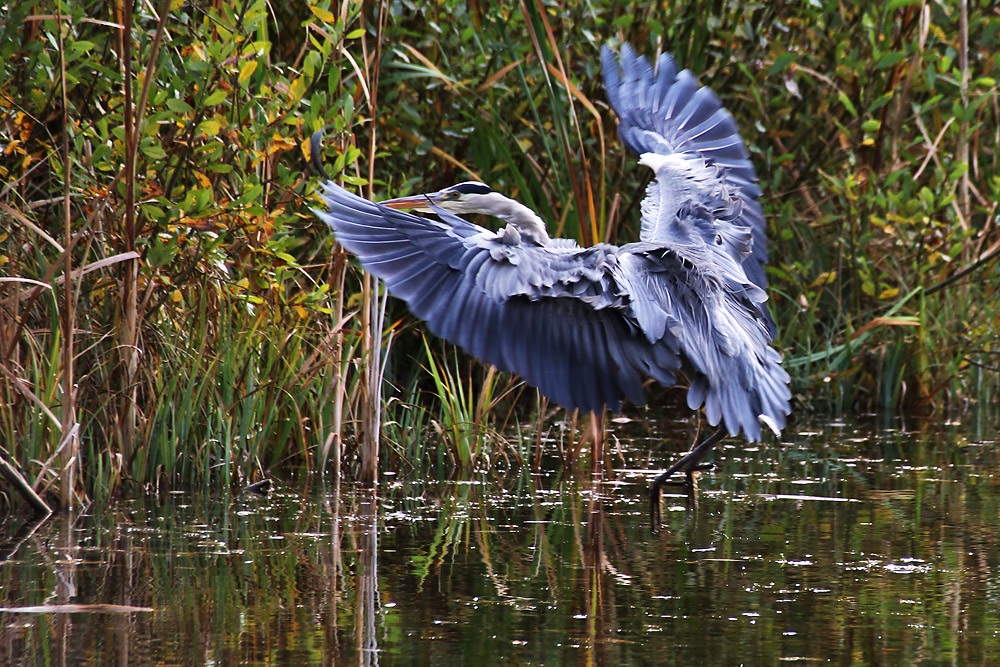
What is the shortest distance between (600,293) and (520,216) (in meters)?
0.88

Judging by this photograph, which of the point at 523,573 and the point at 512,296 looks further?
the point at 512,296

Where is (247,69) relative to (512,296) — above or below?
above

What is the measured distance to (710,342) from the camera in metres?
4.98

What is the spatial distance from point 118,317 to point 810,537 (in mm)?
2884

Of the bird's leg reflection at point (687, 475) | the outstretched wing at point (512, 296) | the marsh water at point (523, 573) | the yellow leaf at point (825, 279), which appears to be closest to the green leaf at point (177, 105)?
the outstretched wing at point (512, 296)

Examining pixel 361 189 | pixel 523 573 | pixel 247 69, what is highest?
pixel 247 69

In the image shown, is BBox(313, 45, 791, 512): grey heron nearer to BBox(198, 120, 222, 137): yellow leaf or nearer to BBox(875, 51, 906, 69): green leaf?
BBox(198, 120, 222, 137): yellow leaf

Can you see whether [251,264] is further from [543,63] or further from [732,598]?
[732,598]

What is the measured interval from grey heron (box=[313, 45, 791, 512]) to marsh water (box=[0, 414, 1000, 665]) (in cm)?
51

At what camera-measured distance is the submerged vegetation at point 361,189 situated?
5086 millimetres

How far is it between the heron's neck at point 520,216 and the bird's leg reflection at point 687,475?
41.1 inches

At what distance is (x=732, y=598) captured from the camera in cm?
394

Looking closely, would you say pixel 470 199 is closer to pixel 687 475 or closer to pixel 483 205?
pixel 483 205

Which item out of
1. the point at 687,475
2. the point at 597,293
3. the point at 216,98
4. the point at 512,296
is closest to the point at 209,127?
the point at 216,98
